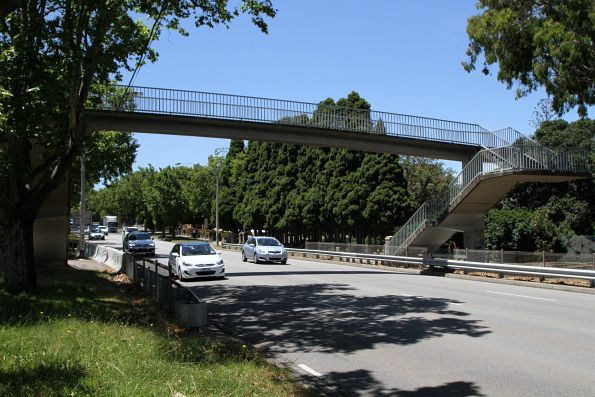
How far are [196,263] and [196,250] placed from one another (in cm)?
129

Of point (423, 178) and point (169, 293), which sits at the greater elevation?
point (423, 178)

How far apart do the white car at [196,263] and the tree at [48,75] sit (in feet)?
22.4

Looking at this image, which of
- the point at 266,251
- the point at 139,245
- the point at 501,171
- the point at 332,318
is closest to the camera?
the point at 332,318

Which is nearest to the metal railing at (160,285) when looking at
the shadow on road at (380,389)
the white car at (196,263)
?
the white car at (196,263)

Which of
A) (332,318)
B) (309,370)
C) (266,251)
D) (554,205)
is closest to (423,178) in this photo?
(554,205)

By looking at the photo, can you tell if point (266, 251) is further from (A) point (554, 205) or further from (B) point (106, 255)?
(A) point (554, 205)

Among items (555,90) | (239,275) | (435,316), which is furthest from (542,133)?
(435,316)

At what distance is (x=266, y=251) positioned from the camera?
30812mm

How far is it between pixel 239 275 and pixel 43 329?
584 inches

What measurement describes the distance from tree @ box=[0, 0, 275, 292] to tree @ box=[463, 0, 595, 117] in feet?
35.9

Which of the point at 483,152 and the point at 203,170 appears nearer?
the point at 483,152

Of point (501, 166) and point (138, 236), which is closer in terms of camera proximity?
point (501, 166)

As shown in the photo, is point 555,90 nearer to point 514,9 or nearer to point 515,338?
point 514,9

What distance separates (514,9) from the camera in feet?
69.4
